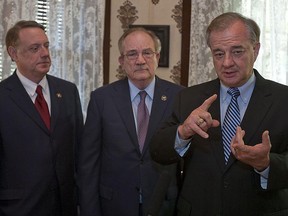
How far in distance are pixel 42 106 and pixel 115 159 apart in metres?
0.56

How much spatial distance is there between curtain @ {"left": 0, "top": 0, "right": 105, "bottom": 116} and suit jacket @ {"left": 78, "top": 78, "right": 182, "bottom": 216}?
119cm

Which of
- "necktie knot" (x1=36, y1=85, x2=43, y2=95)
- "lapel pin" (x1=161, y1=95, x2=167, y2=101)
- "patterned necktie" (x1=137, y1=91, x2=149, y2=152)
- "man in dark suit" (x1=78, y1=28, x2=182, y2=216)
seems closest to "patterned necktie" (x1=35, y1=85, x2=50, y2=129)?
"necktie knot" (x1=36, y1=85, x2=43, y2=95)

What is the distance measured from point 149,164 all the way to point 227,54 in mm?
774

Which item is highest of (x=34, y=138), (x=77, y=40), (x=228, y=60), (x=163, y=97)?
(x=77, y=40)

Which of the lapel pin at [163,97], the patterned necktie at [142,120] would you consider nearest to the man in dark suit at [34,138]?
the patterned necktie at [142,120]

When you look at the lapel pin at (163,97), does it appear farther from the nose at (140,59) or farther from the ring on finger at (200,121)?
the ring on finger at (200,121)

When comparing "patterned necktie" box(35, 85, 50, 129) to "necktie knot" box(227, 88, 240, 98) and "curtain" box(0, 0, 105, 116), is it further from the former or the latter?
"necktie knot" box(227, 88, 240, 98)

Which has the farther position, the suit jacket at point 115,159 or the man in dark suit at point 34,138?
the man in dark suit at point 34,138

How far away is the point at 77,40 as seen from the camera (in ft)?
11.9

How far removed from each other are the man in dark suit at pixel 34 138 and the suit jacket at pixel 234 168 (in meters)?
0.90

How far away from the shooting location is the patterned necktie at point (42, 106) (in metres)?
2.62

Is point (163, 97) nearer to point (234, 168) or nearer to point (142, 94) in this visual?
Answer: point (142, 94)

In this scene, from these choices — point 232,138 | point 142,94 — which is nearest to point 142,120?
point 142,94

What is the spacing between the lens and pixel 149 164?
2357mm
